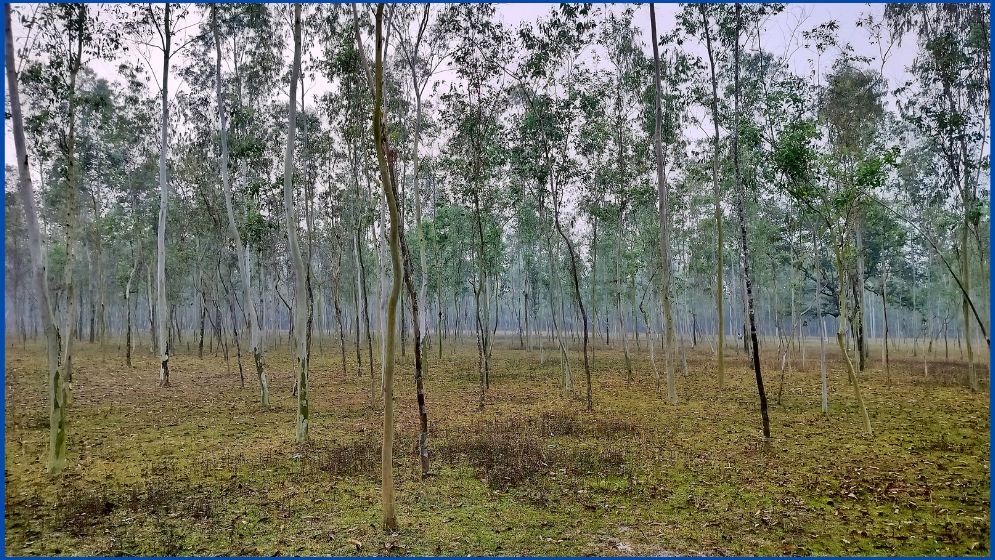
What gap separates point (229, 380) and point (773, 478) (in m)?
18.3

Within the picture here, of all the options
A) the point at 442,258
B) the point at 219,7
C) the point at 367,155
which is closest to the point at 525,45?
the point at 367,155

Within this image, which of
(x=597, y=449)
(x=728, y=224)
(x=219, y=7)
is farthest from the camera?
(x=728, y=224)

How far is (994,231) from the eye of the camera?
5.58 meters

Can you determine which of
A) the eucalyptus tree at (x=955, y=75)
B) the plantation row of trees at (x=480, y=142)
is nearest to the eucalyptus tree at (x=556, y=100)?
the plantation row of trees at (x=480, y=142)

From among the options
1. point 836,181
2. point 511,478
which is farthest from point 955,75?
point 511,478

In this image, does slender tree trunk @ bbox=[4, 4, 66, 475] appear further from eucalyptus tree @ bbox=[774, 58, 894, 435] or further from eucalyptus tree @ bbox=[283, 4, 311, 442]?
eucalyptus tree @ bbox=[774, 58, 894, 435]

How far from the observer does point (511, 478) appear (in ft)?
26.1

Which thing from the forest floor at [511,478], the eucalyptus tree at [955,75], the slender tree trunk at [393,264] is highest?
the eucalyptus tree at [955,75]

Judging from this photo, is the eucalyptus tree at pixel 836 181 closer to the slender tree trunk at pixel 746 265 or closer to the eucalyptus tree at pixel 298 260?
the slender tree trunk at pixel 746 265

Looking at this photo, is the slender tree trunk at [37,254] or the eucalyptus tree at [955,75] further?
the eucalyptus tree at [955,75]

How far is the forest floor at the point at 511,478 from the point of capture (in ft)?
Answer: 19.0

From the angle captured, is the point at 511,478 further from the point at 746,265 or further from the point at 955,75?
the point at 955,75

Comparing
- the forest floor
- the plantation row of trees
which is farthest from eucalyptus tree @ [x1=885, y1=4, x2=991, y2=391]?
the forest floor

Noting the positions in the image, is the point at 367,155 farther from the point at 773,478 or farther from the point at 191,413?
the point at 773,478
